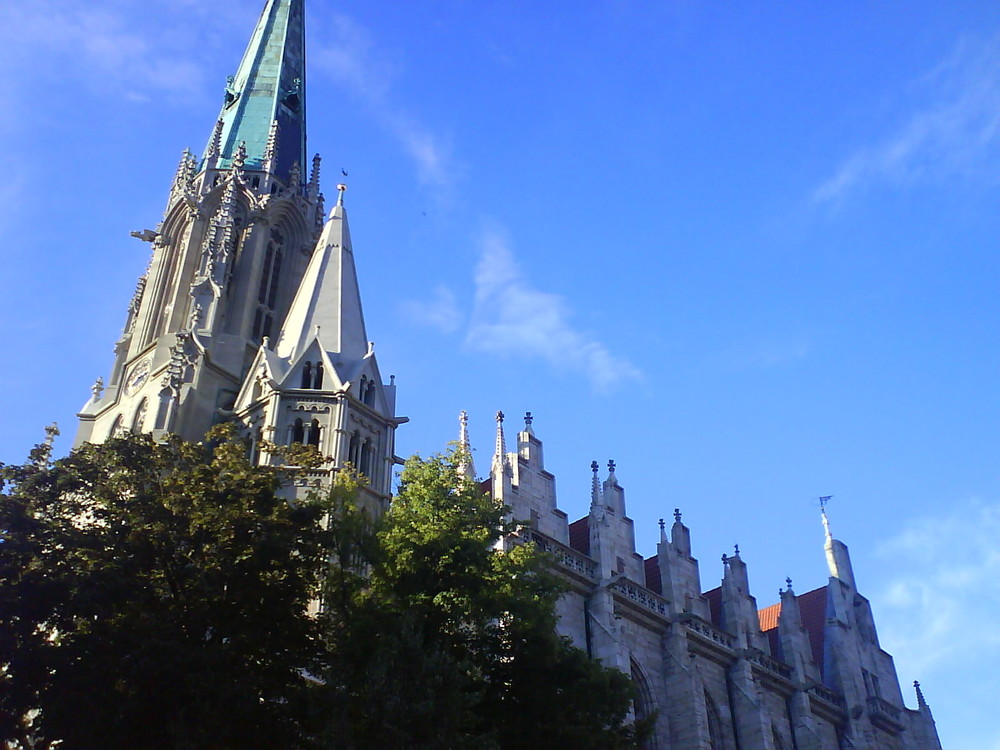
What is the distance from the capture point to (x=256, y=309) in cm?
3991

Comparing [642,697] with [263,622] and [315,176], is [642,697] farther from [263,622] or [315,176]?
[315,176]

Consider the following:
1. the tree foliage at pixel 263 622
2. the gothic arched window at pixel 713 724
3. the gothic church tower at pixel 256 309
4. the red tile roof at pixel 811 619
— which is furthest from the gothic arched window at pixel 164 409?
the red tile roof at pixel 811 619

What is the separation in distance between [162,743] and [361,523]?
474 cm

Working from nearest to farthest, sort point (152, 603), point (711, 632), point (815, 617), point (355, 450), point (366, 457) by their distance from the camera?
point (152, 603) → point (355, 450) → point (366, 457) → point (711, 632) → point (815, 617)

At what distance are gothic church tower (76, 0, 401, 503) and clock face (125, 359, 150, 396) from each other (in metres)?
0.09

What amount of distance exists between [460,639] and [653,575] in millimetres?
17975

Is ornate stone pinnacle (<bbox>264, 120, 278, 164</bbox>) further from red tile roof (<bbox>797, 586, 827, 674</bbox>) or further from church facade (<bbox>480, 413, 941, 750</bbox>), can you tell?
red tile roof (<bbox>797, 586, 827, 674</bbox>)

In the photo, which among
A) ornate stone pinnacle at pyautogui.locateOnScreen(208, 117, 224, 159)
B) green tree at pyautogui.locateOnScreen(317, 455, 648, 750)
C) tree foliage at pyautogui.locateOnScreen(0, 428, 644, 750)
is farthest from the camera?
ornate stone pinnacle at pyautogui.locateOnScreen(208, 117, 224, 159)

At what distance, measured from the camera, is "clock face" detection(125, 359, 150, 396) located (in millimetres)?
36781

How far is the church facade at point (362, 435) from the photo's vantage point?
2995 centimetres

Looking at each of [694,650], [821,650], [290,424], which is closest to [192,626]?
[290,424]

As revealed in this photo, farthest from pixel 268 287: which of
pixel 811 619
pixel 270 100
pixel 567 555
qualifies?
pixel 811 619

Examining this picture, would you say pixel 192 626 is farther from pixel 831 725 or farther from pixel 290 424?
pixel 831 725

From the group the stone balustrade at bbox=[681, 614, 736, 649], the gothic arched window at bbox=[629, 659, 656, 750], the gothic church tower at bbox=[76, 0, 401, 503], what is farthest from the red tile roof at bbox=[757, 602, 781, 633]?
the gothic church tower at bbox=[76, 0, 401, 503]
